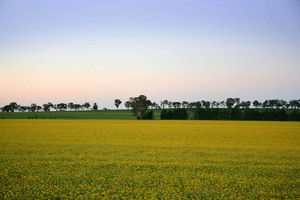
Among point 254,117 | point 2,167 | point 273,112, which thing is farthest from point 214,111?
point 2,167

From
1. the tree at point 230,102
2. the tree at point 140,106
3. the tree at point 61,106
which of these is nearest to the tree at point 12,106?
the tree at point 61,106

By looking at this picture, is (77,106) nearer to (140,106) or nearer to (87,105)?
(87,105)

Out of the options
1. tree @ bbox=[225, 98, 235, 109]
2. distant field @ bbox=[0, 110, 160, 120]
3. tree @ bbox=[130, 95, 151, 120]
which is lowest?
distant field @ bbox=[0, 110, 160, 120]

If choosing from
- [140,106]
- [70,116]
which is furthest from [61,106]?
[140,106]

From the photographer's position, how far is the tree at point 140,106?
99.0 metres

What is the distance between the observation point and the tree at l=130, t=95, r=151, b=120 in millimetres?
99000

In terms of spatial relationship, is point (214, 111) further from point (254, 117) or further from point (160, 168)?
point (160, 168)

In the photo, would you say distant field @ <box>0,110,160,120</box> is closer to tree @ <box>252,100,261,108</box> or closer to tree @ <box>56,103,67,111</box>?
tree @ <box>56,103,67,111</box>

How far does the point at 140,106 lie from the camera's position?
99188 millimetres

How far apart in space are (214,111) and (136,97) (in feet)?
116

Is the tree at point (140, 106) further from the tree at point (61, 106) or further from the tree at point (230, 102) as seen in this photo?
the tree at point (61, 106)

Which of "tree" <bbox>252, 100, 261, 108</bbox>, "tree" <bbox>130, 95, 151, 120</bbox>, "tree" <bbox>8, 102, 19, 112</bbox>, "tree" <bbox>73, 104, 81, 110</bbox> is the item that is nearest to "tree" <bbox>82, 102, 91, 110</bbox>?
"tree" <bbox>73, 104, 81, 110</bbox>

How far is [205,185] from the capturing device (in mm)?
9039

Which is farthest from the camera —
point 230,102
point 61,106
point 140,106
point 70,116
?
point 61,106
